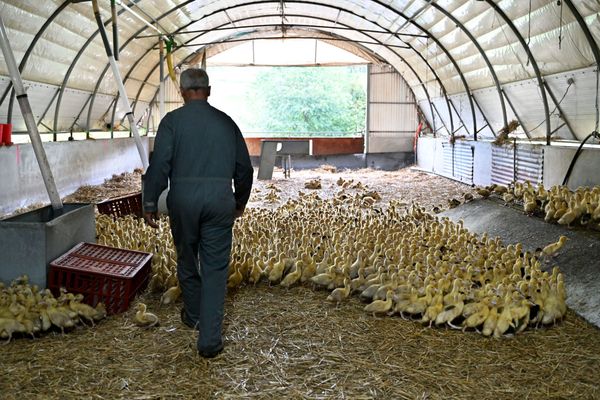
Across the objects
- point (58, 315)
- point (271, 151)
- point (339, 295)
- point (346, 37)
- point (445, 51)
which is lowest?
point (339, 295)

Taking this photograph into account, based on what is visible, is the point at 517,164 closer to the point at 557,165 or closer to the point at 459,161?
the point at 557,165

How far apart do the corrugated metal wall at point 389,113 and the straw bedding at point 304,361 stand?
16.0 metres

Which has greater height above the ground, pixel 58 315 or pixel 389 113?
pixel 389 113

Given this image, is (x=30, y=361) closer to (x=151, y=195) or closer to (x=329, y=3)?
(x=151, y=195)

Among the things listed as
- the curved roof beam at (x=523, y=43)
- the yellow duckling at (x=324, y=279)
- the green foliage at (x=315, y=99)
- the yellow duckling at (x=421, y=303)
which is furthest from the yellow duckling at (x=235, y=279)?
the green foliage at (x=315, y=99)

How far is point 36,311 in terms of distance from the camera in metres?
3.84

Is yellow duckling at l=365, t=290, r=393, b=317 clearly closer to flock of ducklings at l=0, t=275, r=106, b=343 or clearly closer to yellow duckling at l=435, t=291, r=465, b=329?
yellow duckling at l=435, t=291, r=465, b=329

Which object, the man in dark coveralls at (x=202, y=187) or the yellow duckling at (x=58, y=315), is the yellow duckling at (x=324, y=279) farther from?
the yellow duckling at (x=58, y=315)

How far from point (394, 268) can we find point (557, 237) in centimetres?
235

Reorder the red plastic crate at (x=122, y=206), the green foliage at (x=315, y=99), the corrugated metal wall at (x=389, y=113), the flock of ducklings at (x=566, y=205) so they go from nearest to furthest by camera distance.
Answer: the flock of ducklings at (x=566, y=205), the red plastic crate at (x=122, y=206), the corrugated metal wall at (x=389, y=113), the green foliage at (x=315, y=99)

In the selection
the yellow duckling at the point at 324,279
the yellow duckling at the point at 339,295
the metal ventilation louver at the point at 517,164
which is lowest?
the yellow duckling at the point at 339,295

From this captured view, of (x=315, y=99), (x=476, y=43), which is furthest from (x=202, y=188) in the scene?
(x=315, y=99)

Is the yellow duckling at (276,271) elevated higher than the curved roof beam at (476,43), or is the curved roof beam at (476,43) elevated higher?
the curved roof beam at (476,43)

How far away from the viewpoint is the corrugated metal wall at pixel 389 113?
1969 cm
